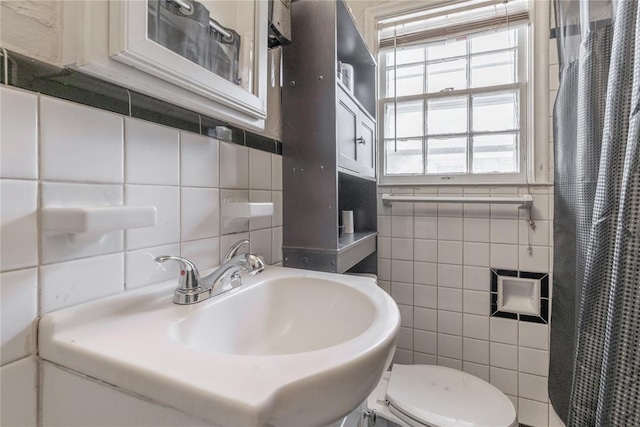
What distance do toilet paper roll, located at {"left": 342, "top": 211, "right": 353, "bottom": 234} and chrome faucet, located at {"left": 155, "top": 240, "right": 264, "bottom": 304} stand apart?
0.79 m

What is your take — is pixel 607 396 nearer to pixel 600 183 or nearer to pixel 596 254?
pixel 596 254

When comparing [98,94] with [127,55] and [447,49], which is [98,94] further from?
[447,49]

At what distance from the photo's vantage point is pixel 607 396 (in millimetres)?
617

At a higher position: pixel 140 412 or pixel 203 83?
pixel 203 83

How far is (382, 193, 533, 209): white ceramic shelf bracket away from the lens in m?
1.28

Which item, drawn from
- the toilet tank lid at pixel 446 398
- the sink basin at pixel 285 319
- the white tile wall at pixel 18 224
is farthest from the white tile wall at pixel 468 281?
the white tile wall at pixel 18 224

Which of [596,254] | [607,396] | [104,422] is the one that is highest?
[596,254]

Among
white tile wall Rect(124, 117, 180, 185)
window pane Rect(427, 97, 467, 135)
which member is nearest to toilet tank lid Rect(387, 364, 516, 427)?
white tile wall Rect(124, 117, 180, 185)

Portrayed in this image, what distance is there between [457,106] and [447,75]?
177mm

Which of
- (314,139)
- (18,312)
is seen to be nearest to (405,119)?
(314,139)

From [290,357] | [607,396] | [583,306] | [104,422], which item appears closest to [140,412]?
[104,422]

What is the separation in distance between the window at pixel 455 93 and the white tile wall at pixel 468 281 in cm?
16

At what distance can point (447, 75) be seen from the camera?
60.6 inches

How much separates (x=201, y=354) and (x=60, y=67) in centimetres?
51
